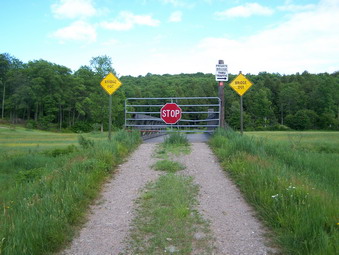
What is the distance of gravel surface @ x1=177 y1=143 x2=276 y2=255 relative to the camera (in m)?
4.21

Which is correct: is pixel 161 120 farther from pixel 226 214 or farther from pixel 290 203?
pixel 290 203

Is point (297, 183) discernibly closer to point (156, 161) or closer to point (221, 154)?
point (221, 154)

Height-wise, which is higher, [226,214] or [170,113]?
[170,113]

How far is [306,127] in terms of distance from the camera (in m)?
85.4

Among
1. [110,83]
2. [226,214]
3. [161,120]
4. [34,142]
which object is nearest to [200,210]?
[226,214]

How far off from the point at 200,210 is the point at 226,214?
45cm

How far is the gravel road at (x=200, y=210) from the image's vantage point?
13.9 feet

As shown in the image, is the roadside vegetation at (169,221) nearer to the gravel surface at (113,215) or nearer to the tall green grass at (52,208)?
the gravel surface at (113,215)

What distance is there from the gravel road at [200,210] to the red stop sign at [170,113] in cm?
370

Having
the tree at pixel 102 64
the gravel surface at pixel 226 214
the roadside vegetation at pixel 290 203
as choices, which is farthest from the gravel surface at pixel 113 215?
the tree at pixel 102 64

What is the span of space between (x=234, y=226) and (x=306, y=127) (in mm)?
88125

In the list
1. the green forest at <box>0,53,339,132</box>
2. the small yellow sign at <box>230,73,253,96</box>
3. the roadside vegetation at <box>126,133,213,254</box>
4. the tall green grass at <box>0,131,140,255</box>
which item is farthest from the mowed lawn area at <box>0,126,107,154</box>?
the green forest at <box>0,53,339,132</box>

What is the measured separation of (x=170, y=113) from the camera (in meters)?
12.1

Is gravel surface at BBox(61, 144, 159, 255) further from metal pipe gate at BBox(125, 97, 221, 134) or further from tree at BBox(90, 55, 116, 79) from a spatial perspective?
tree at BBox(90, 55, 116, 79)
